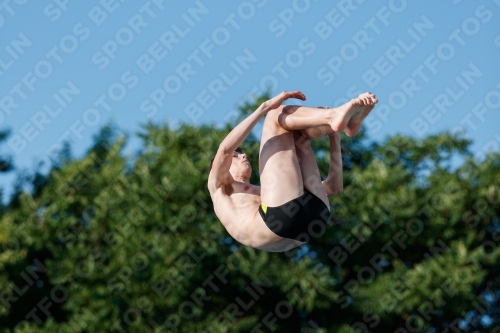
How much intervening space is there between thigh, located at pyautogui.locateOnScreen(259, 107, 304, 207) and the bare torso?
23cm

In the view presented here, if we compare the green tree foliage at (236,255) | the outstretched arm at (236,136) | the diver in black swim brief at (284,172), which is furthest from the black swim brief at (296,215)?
the green tree foliage at (236,255)

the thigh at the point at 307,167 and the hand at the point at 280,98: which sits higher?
the hand at the point at 280,98

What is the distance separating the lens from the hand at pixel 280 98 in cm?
439

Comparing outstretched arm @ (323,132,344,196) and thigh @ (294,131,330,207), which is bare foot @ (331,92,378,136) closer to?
thigh @ (294,131,330,207)

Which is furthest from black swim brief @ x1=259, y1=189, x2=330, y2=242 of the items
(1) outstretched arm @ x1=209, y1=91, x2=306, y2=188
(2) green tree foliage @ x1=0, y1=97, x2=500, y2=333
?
(2) green tree foliage @ x1=0, y1=97, x2=500, y2=333

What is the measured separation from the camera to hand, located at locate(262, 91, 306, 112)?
4.39 metres

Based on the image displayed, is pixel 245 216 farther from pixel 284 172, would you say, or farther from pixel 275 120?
pixel 275 120

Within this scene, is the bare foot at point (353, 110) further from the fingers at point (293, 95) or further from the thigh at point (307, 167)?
the thigh at point (307, 167)

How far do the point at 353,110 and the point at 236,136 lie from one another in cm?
80

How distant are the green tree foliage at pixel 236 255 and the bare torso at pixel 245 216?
788cm

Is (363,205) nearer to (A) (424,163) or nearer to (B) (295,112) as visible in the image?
(A) (424,163)

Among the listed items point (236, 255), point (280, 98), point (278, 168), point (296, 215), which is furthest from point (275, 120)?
point (236, 255)

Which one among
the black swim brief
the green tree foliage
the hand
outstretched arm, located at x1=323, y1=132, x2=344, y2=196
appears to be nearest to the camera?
the hand

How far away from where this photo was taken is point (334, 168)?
500cm
